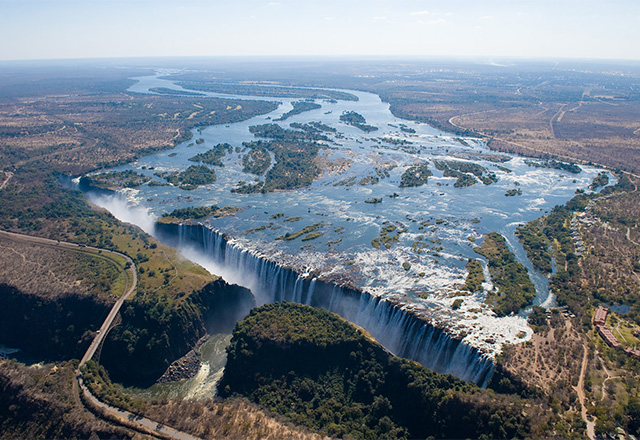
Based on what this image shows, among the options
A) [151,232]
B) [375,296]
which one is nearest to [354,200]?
[375,296]

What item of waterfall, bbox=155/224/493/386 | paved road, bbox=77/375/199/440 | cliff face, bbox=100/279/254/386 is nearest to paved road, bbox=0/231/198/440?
paved road, bbox=77/375/199/440

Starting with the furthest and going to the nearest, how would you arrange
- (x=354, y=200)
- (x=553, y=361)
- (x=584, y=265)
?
1. (x=354, y=200)
2. (x=584, y=265)
3. (x=553, y=361)

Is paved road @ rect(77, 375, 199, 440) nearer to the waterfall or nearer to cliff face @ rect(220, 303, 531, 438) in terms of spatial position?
cliff face @ rect(220, 303, 531, 438)

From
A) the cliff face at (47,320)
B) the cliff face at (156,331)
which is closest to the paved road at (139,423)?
the cliff face at (156,331)

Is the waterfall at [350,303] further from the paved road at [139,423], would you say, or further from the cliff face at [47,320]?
the paved road at [139,423]

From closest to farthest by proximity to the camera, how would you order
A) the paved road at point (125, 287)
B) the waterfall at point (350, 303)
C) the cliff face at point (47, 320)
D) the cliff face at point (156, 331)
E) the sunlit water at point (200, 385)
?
the waterfall at point (350, 303)
the sunlit water at point (200, 385)
the cliff face at point (156, 331)
the paved road at point (125, 287)
the cliff face at point (47, 320)

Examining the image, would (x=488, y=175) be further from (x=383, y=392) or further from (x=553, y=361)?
(x=383, y=392)
